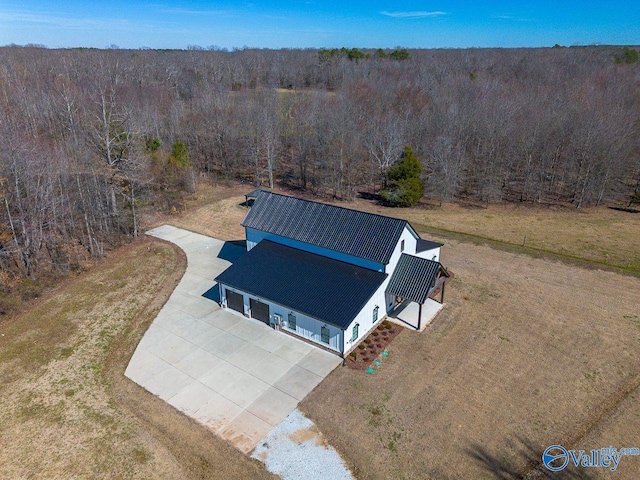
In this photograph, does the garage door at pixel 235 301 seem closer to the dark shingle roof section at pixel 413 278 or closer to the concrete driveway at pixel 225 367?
the concrete driveway at pixel 225 367

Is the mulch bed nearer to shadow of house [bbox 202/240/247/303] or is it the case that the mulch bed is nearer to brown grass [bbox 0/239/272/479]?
brown grass [bbox 0/239/272/479]

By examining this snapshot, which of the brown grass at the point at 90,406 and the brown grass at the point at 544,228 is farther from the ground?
the brown grass at the point at 544,228

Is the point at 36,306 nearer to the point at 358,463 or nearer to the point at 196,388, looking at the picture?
the point at 196,388

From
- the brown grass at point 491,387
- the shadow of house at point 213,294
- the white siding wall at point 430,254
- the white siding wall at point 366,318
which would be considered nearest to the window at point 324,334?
the white siding wall at point 366,318

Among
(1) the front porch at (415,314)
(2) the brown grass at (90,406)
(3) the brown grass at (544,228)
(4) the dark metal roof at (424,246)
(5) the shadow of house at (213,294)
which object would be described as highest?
(4) the dark metal roof at (424,246)

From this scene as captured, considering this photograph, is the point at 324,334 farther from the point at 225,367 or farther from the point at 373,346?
the point at 225,367

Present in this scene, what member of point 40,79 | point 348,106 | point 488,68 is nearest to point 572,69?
point 488,68
